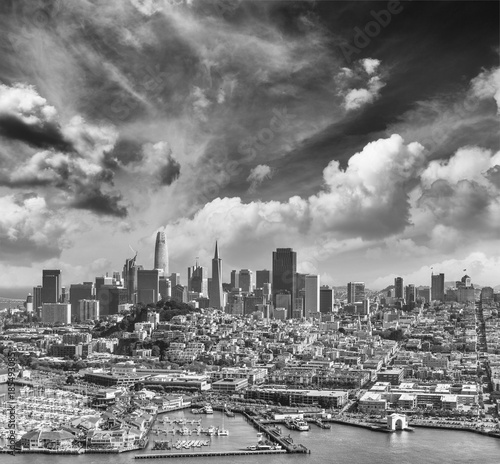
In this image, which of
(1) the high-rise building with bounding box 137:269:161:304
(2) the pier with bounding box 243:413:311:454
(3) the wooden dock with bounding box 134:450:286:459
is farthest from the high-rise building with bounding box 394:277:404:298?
(3) the wooden dock with bounding box 134:450:286:459

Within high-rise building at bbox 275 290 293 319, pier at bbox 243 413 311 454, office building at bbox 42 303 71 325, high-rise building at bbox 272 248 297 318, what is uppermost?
high-rise building at bbox 272 248 297 318

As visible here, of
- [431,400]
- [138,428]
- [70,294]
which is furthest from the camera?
[70,294]

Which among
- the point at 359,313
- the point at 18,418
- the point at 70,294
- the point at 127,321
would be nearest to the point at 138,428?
the point at 18,418

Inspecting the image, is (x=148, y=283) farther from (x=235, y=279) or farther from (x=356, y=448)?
(x=356, y=448)

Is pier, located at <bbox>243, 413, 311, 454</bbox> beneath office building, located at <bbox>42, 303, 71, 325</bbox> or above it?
beneath

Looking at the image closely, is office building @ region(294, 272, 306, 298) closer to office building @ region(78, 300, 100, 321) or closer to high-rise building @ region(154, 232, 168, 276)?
high-rise building @ region(154, 232, 168, 276)

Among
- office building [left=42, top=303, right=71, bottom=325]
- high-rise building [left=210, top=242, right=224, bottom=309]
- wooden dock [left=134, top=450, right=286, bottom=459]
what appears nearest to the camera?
wooden dock [left=134, top=450, right=286, bottom=459]

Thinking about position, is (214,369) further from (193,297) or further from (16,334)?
(193,297)
